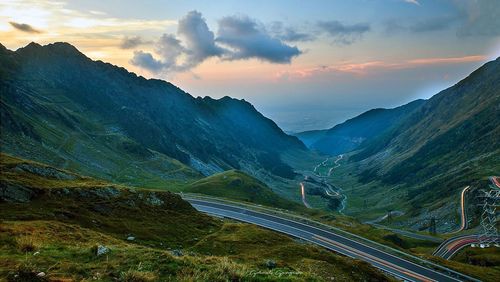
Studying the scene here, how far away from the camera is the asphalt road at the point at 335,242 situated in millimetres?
61059

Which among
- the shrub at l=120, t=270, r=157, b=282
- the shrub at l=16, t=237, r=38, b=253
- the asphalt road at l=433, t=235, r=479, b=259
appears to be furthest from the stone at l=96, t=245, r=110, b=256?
the asphalt road at l=433, t=235, r=479, b=259

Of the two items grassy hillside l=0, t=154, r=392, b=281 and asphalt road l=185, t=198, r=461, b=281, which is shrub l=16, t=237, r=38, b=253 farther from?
asphalt road l=185, t=198, r=461, b=281

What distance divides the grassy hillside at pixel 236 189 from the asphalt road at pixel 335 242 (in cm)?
5916

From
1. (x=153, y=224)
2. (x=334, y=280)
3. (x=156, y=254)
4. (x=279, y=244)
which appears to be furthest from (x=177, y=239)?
(x=156, y=254)

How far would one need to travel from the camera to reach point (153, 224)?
46781mm

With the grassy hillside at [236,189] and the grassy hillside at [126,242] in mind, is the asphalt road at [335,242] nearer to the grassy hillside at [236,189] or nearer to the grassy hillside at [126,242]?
the grassy hillside at [126,242]

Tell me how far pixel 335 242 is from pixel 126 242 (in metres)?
43.1

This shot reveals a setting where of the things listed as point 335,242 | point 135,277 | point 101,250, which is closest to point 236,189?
point 335,242

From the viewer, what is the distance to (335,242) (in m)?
70.0

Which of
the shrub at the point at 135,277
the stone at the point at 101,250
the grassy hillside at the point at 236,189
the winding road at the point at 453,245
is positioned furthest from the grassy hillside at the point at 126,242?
the grassy hillside at the point at 236,189

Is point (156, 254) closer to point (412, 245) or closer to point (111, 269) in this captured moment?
point (111, 269)

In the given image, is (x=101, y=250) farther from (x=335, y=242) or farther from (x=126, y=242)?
(x=335, y=242)

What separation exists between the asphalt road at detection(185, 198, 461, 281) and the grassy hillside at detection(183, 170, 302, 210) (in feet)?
194

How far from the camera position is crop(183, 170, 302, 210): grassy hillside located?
5960 inches
